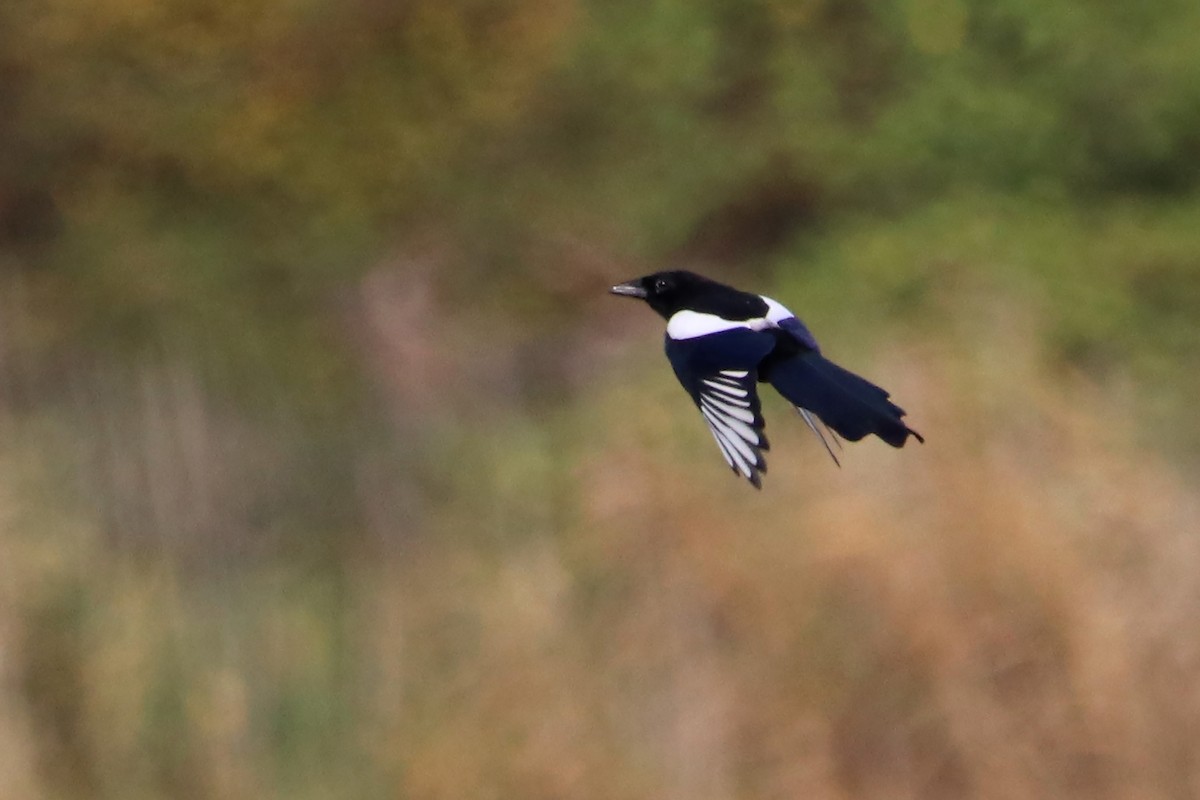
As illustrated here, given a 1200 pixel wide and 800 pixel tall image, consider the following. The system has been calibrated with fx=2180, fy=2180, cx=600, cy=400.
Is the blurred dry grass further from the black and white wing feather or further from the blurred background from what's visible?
the black and white wing feather

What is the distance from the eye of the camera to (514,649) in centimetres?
332

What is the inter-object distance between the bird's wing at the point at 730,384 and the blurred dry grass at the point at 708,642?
959mm

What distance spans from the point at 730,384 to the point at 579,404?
4651mm

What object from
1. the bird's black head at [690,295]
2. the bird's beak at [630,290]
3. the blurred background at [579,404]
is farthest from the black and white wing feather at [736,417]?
the blurred background at [579,404]

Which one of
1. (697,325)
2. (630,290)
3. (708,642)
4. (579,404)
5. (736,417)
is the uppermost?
(579,404)

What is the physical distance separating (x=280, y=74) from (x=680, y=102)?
201 centimetres

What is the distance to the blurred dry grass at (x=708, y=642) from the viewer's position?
3143 mm

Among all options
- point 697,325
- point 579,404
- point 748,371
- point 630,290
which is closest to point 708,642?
point 630,290

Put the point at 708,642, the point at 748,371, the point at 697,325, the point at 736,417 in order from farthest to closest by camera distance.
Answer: the point at 708,642 → the point at 697,325 → the point at 748,371 → the point at 736,417

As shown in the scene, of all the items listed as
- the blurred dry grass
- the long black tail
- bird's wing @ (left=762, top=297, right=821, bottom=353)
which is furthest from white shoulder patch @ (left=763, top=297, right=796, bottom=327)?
the blurred dry grass

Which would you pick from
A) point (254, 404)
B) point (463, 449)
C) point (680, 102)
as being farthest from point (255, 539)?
point (680, 102)

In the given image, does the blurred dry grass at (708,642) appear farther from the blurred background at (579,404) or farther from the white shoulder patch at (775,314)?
the white shoulder patch at (775,314)

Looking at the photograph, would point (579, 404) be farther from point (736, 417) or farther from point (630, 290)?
point (736, 417)

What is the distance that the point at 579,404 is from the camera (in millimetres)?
6824
